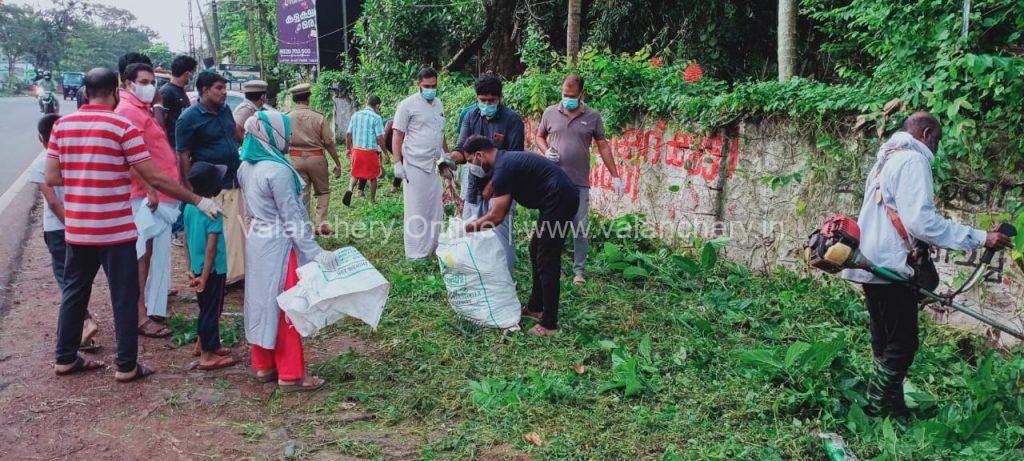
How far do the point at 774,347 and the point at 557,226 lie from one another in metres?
1.72

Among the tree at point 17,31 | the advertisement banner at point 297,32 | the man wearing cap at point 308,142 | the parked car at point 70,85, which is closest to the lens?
the man wearing cap at point 308,142

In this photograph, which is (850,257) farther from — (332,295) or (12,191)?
(12,191)

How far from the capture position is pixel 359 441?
12.5ft

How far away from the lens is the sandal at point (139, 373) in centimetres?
451

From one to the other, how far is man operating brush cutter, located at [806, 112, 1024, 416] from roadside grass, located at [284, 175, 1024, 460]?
28cm

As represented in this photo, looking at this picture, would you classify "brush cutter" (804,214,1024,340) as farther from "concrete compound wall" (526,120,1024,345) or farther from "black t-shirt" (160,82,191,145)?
"black t-shirt" (160,82,191,145)

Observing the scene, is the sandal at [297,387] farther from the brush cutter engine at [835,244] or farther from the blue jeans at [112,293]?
the brush cutter engine at [835,244]

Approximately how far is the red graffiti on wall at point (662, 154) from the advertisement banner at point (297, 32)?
19.5 metres

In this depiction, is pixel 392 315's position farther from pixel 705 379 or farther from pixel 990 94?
pixel 990 94

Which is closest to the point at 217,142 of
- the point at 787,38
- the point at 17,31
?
the point at 787,38

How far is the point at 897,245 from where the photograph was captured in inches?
147

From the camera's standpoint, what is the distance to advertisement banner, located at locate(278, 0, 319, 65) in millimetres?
26281

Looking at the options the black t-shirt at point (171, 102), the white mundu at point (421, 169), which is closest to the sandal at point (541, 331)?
the white mundu at point (421, 169)

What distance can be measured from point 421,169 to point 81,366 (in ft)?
11.5
